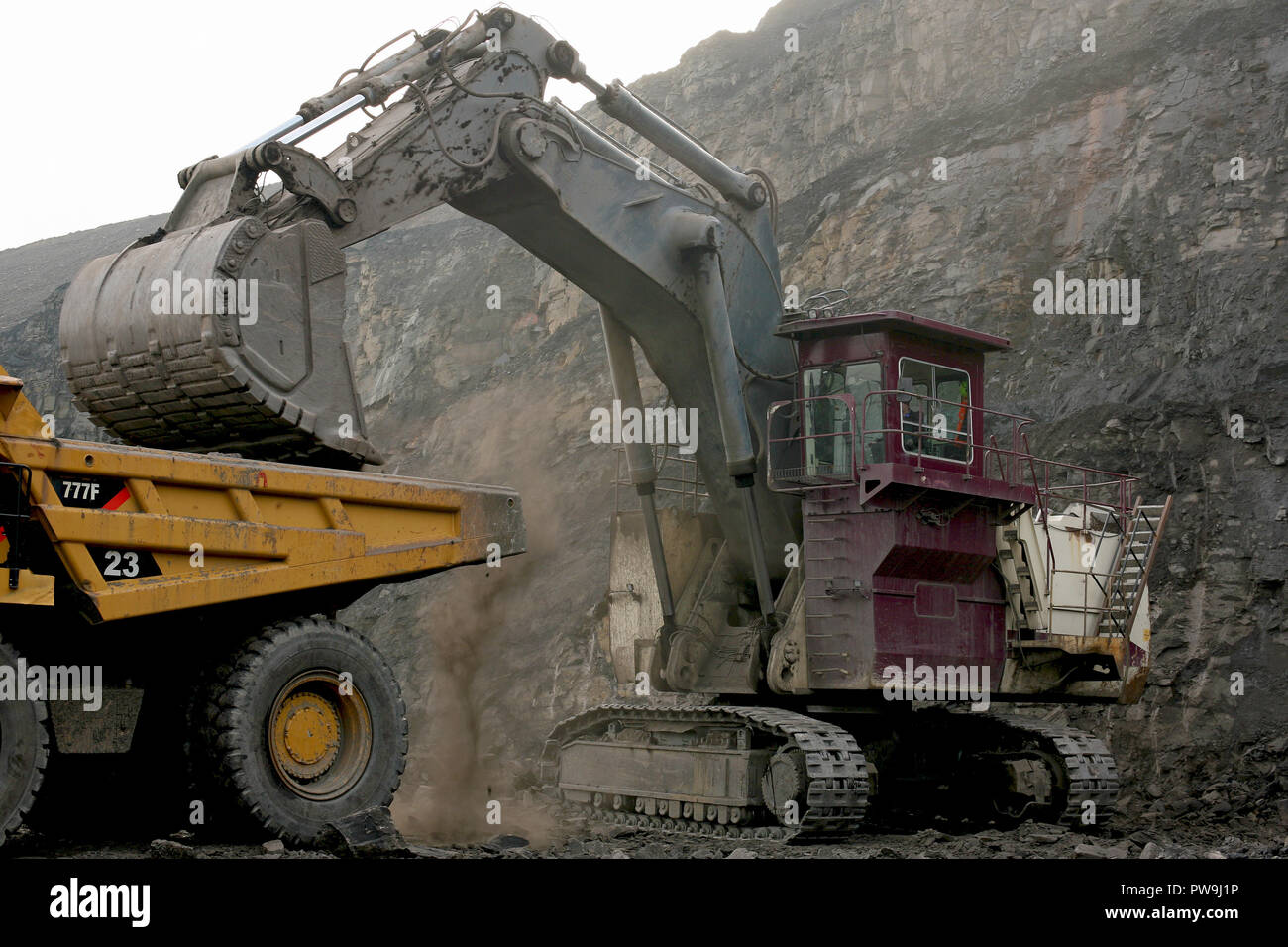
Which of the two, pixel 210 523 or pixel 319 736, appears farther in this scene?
pixel 319 736

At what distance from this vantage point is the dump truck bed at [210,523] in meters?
7.11

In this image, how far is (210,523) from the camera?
778 centimetres

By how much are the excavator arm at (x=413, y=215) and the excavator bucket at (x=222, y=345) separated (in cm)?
1

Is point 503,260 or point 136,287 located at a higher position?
point 503,260

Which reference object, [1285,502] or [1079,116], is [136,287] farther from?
[1079,116]

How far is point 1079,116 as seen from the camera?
24.2m

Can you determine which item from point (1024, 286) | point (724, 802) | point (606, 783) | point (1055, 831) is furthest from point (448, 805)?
point (1024, 286)

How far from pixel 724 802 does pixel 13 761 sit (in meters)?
7.02

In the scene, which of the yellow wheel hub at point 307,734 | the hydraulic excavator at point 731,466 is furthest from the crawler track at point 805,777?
the yellow wheel hub at point 307,734

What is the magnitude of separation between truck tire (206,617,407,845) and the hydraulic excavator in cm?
142

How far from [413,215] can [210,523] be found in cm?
349

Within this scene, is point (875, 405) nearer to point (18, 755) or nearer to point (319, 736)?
point (319, 736)

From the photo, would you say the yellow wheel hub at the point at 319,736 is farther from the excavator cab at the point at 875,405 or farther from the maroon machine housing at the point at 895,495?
the excavator cab at the point at 875,405

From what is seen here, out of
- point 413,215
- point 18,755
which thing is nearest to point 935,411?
point 413,215
